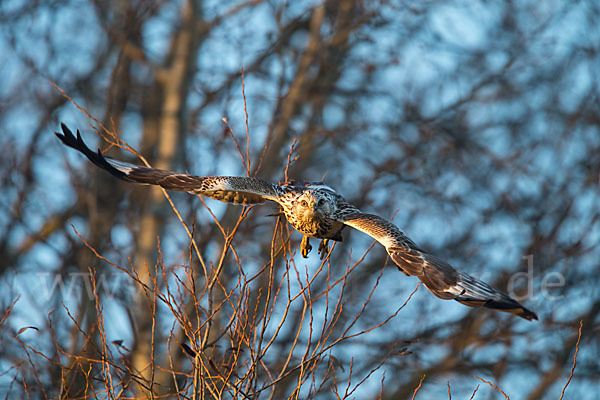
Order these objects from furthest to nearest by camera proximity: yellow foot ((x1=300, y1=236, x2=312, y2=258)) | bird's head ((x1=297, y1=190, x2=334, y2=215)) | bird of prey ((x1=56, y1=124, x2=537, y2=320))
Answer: yellow foot ((x1=300, y1=236, x2=312, y2=258)) → bird's head ((x1=297, y1=190, x2=334, y2=215)) → bird of prey ((x1=56, y1=124, x2=537, y2=320))

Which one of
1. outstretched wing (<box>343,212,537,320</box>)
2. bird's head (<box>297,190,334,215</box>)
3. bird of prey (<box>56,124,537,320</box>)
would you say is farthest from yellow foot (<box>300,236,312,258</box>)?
outstretched wing (<box>343,212,537,320</box>)

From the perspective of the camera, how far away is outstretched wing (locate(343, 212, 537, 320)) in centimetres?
430

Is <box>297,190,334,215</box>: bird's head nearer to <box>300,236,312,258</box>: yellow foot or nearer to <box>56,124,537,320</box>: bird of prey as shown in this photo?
<box>56,124,537,320</box>: bird of prey

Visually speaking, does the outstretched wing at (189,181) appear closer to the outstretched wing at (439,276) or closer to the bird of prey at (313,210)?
the bird of prey at (313,210)

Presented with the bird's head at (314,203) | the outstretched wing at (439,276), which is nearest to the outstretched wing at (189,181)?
the bird's head at (314,203)

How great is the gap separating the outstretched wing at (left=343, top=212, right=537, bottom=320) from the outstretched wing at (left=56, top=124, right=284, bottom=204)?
81cm

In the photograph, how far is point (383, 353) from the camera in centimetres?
1000

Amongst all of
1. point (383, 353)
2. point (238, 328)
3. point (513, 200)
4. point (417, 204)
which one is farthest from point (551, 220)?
point (238, 328)

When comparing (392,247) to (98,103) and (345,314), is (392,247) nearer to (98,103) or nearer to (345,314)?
(345,314)

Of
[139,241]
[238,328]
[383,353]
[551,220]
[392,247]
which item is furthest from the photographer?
[551,220]

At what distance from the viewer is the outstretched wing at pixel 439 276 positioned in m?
4.30

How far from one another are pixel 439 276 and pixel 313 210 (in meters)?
1.14

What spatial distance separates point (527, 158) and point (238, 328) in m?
8.81

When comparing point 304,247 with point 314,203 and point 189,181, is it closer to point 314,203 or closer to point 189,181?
point 314,203
